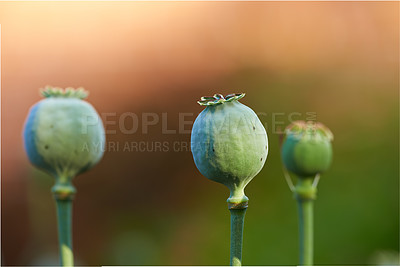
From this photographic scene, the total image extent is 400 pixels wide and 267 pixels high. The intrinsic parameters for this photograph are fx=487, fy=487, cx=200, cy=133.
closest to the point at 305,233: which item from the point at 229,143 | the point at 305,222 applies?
the point at 305,222

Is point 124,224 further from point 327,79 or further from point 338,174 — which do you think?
point 327,79

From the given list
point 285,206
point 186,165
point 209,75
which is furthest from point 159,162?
point 285,206

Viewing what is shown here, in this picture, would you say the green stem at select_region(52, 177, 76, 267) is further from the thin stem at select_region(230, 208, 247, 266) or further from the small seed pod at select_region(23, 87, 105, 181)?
the thin stem at select_region(230, 208, 247, 266)

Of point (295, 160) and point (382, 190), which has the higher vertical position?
point (295, 160)

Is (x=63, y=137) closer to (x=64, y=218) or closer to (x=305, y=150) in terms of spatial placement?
(x=64, y=218)

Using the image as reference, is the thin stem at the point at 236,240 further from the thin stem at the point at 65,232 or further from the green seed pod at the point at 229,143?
the thin stem at the point at 65,232

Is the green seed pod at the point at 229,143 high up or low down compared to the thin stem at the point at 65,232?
up

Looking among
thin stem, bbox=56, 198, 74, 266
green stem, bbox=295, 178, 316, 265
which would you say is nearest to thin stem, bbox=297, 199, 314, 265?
green stem, bbox=295, 178, 316, 265

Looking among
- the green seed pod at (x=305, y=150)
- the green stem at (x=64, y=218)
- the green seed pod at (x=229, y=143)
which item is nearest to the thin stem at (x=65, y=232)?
the green stem at (x=64, y=218)
